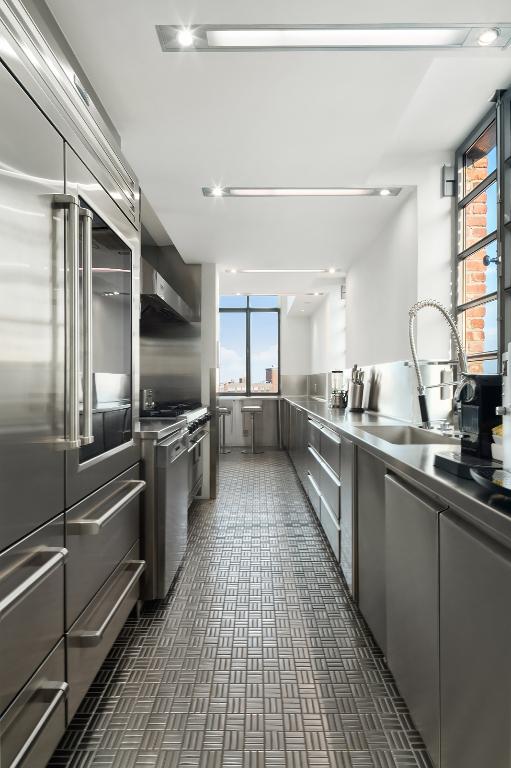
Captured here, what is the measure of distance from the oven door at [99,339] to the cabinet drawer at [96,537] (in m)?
0.06

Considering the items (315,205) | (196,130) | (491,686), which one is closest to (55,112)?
(196,130)

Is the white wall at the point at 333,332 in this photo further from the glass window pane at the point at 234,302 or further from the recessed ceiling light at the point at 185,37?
the recessed ceiling light at the point at 185,37

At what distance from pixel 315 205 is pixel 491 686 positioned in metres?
3.21

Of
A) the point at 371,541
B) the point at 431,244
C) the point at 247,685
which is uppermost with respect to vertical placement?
the point at 431,244

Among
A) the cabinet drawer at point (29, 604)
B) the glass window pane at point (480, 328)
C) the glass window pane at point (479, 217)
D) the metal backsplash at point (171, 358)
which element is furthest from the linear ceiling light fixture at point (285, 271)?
the cabinet drawer at point (29, 604)

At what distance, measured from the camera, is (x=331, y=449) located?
125 inches

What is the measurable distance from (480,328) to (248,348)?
288 inches

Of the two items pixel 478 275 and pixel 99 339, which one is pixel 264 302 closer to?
pixel 478 275

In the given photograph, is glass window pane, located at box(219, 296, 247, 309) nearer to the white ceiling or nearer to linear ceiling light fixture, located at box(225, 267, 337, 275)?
linear ceiling light fixture, located at box(225, 267, 337, 275)

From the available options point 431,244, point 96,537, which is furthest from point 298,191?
point 96,537

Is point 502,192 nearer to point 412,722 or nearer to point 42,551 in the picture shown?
point 412,722

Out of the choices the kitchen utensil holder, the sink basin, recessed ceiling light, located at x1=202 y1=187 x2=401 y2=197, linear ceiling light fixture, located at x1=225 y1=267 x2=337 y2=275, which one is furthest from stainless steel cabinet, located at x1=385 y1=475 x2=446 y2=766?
linear ceiling light fixture, located at x1=225 y1=267 x2=337 y2=275

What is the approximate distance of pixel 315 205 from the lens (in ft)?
11.5

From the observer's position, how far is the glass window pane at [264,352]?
10.0m
